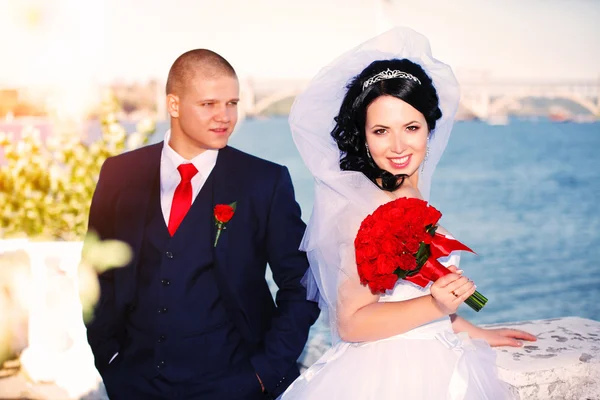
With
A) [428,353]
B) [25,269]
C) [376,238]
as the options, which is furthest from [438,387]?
[25,269]

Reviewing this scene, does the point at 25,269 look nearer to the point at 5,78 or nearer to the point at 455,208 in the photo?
the point at 455,208

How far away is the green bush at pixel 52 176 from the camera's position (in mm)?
6113

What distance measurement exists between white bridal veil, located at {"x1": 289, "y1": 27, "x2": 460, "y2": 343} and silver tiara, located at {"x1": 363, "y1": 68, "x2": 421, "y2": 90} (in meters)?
0.12

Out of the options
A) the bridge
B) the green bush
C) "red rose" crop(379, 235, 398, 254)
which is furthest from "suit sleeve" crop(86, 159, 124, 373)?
the bridge

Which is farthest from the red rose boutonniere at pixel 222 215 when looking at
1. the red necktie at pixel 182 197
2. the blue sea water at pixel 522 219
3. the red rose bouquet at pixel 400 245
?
the blue sea water at pixel 522 219

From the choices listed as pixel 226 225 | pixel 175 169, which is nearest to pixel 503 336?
pixel 226 225

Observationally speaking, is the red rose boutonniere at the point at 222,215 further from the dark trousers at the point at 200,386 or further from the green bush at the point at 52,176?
the green bush at the point at 52,176

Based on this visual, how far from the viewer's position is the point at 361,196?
2.50 metres

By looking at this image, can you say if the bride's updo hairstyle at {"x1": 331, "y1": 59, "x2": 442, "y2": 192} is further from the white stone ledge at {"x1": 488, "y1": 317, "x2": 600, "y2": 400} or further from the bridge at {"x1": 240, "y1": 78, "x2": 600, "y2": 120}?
the bridge at {"x1": 240, "y1": 78, "x2": 600, "y2": 120}

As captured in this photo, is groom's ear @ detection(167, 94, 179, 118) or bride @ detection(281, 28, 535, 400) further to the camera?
groom's ear @ detection(167, 94, 179, 118)

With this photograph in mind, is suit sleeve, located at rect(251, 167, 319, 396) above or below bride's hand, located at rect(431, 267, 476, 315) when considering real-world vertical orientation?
below

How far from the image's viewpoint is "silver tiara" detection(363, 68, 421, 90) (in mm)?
2543

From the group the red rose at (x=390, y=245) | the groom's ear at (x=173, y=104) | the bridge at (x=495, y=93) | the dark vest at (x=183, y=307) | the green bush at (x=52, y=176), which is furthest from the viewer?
the bridge at (x=495, y=93)

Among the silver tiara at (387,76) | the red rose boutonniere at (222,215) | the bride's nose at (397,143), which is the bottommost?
the red rose boutonniere at (222,215)
